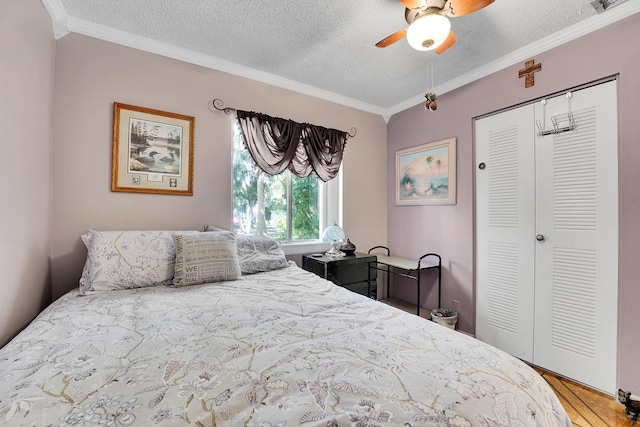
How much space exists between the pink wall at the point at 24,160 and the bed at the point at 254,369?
247 millimetres

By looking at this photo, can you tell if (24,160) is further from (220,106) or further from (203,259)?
(220,106)

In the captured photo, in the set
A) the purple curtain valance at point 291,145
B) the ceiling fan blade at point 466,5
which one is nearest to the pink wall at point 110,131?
the purple curtain valance at point 291,145

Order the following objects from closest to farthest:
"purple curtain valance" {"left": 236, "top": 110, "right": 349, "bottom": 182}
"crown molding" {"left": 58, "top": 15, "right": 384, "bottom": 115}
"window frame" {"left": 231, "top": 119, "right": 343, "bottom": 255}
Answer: "crown molding" {"left": 58, "top": 15, "right": 384, "bottom": 115} → "purple curtain valance" {"left": 236, "top": 110, "right": 349, "bottom": 182} → "window frame" {"left": 231, "top": 119, "right": 343, "bottom": 255}

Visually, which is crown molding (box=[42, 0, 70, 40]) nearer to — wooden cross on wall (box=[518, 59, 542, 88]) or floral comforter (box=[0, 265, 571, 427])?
floral comforter (box=[0, 265, 571, 427])

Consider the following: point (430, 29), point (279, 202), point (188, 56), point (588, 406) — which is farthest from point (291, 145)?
point (588, 406)

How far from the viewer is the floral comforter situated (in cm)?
64

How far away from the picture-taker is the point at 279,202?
2.89 meters

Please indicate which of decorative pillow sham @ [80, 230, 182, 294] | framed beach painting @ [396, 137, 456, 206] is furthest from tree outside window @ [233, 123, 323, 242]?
framed beach painting @ [396, 137, 456, 206]

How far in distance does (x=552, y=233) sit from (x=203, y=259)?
2606 mm

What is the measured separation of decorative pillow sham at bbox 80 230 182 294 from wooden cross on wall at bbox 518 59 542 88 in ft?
10.0

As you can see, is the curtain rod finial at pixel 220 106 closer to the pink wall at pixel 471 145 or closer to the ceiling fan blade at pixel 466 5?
the ceiling fan blade at pixel 466 5

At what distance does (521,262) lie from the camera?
2.29m

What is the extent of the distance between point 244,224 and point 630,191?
290 centimetres

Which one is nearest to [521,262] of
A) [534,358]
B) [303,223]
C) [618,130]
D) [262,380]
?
[534,358]
